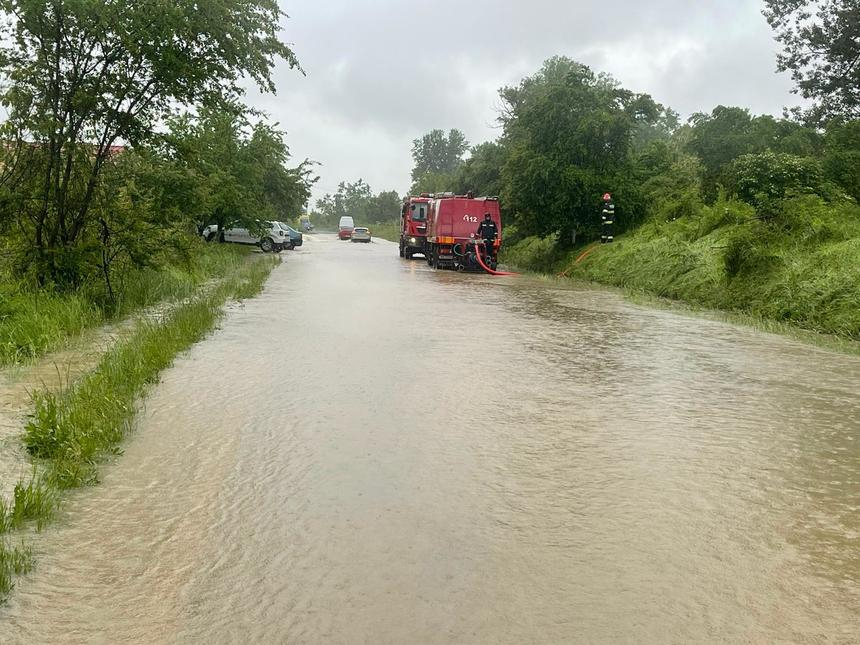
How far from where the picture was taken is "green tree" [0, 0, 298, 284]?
45.1 ft

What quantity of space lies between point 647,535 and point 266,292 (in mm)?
17178

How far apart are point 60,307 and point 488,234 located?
19566mm

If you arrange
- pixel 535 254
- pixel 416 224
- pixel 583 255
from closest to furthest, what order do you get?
pixel 583 255, pixel 535 254, pixel 416 224

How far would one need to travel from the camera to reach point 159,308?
54.2 ft

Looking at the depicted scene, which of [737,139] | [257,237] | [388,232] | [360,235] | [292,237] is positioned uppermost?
[737,139]

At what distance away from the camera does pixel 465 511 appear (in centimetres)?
538

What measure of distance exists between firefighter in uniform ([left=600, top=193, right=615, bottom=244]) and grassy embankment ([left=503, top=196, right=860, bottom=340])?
124cm

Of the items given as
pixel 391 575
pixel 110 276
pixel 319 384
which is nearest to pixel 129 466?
pixel 391 575

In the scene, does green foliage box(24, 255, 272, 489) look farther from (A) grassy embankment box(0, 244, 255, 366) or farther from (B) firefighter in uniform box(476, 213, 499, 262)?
(B) firefighter in uniform box(476, 213, 499, 262)

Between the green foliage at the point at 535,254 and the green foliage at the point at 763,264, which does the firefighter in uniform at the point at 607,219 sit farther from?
the green foliage at the point at 535,254

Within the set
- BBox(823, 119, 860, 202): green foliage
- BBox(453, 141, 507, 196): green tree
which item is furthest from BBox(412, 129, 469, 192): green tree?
BBox(823, 119, 860, 202): green foliage

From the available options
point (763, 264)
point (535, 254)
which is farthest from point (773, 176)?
point (535, 254)

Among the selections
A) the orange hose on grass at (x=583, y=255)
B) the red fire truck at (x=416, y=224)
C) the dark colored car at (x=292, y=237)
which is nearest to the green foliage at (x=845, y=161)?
the orange hose on grass at (x=583, y=255)

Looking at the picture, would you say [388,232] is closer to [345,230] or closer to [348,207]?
[345,230]
